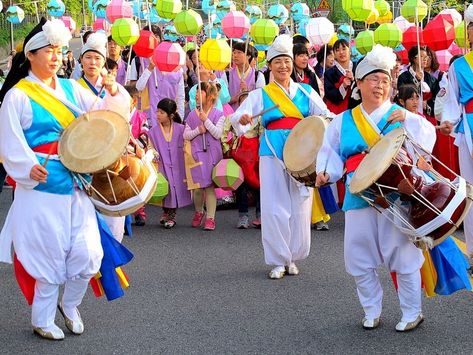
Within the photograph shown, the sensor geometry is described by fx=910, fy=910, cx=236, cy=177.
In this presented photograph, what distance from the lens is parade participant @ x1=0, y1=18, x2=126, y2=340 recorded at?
502cm

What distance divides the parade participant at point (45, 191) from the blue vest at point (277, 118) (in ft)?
5.92

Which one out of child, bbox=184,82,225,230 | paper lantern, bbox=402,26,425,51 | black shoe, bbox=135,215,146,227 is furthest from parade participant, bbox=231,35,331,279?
paper lantern, bbox=402,26,425,51

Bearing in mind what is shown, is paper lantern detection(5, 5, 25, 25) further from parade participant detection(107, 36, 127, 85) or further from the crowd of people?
the crowd of people

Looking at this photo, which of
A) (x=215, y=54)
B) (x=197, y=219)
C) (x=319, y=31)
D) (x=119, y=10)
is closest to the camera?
(x=197, y=219)

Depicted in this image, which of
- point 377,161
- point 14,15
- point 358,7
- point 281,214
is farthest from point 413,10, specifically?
point 14,15

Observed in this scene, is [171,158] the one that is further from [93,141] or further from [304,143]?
[93,141]

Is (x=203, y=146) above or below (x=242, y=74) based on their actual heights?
below

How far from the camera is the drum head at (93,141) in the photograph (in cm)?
498

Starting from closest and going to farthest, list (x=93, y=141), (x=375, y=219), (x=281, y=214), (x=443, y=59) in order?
Answer: (x=93, y=141) → (x=375, y=219) → (x=281, y=214) → (x=443, y=59)

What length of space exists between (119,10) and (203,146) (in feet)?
10.2

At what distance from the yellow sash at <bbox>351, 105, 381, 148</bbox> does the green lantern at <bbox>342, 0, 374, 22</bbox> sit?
5509 mm

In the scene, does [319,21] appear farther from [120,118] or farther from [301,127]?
[120,118]

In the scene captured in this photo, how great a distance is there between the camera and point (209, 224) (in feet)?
29.0

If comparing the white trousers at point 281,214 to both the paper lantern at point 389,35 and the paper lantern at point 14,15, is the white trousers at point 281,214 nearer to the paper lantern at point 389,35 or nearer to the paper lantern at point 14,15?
the paper lantern at point 389,35
